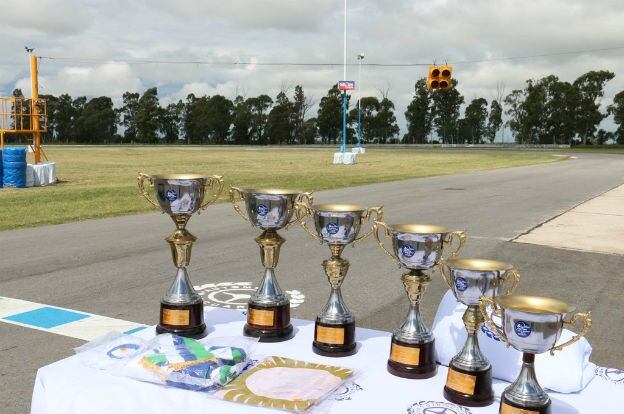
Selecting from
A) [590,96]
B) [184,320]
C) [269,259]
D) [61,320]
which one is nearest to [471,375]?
[269,259]

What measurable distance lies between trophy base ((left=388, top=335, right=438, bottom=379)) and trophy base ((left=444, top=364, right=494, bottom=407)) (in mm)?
176

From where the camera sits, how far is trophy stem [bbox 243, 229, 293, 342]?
2.50 meters

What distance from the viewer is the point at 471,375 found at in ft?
6.31

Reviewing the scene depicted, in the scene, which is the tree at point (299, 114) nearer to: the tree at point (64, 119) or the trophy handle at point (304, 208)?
the tree at point (64, 119)

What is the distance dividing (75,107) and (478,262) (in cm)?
13621

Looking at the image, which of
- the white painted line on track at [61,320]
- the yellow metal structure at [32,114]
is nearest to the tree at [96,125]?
the yellow metal structure at [32,114]

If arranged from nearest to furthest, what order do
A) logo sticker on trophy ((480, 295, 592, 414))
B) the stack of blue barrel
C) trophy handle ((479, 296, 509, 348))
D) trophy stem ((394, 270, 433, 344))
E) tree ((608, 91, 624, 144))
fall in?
logo sticker on trophy ((480, 295, 592, 414))
trophy handle ((479, 296, 509, 348))
trophy stem ((394, 270, 433, 344))
the stack of blue barrel
tree ((608, 91, 624, 144))

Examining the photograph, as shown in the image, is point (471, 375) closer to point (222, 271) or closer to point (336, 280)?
point (336, 280)

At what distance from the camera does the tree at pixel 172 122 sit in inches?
4963

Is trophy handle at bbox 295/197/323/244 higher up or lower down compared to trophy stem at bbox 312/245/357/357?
higher up

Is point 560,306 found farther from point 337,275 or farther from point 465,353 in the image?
point 337,275

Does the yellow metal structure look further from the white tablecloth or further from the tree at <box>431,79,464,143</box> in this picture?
the tree at <box>431,79,464,143</box>

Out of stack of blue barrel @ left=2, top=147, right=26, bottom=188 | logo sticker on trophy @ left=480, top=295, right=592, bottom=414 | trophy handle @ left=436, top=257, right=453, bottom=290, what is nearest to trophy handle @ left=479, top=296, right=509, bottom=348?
logo sticker on trophy @ left=480, top=295, right=592, bottom=414

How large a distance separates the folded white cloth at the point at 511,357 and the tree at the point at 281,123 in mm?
119353
